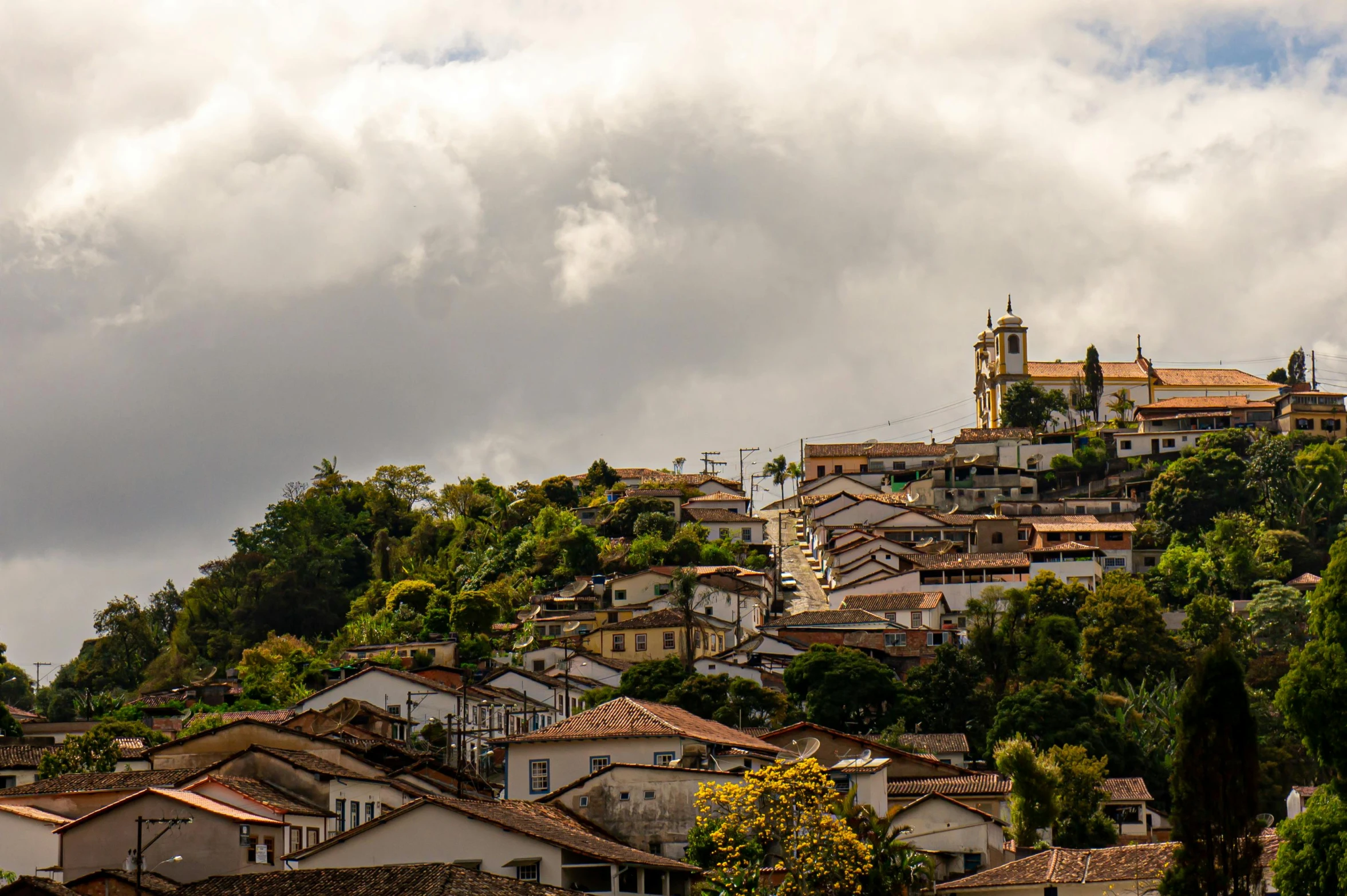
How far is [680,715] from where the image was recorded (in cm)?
5434

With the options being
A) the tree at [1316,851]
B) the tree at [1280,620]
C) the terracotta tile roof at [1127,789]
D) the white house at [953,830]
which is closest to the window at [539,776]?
the white house at [953,830]

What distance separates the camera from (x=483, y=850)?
39.9 m

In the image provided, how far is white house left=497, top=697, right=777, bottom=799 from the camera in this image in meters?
49.6

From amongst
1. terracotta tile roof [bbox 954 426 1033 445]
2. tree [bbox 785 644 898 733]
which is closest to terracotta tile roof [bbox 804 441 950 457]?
terracotta tile roof [bbox 954 426 1033 445]

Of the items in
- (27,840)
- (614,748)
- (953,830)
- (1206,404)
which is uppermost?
(1206,404)

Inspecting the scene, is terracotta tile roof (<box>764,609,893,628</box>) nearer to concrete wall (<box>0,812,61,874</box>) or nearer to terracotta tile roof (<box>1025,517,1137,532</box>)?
terracotta tile roof (<box>1025,517,1137,532</box>)

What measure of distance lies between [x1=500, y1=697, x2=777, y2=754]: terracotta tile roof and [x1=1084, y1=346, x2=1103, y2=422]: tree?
3329 inches

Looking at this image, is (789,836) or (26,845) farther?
(26,845)

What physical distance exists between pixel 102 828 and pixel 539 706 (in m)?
33.2

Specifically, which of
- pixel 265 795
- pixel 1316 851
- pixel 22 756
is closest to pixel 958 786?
pixel 265 795

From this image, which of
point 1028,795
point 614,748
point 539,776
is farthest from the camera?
point 1028,795

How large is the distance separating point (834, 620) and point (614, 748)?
4282 centimetres

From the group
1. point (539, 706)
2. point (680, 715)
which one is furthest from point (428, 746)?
point (680, 715)

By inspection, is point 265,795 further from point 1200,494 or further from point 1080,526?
point 1200,494
